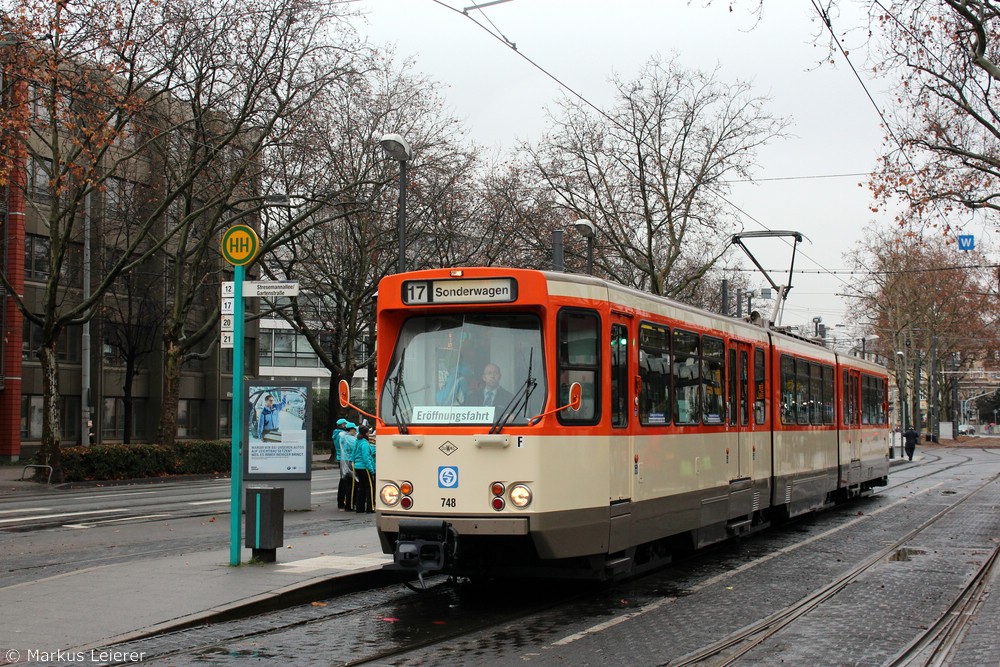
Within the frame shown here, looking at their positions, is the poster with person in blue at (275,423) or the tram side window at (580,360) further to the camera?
the poster with person in blue at (275,423)

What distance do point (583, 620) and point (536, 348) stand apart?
2433 mm

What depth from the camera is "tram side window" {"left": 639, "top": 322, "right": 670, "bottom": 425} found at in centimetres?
1106

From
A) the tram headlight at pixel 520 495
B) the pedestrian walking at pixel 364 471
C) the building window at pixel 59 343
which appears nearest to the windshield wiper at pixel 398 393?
the tram headlight at pixel 520 495

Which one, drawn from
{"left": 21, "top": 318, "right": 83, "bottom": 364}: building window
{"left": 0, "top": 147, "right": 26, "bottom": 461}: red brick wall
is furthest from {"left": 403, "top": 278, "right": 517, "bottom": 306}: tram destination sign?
{"left": 21, "top": 318, "right": 83, "bottom": 364}: building window

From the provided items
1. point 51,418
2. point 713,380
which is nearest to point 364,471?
point 713,380

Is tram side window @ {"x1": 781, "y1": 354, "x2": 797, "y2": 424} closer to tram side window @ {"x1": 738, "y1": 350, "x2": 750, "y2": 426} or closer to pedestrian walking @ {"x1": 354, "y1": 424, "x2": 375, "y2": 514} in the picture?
tram side window @ {"x1": 738, "y1": 350, "x2": 750, "y2": 426}

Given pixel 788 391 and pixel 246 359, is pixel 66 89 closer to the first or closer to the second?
pixel 788 391

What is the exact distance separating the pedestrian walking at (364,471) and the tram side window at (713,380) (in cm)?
793

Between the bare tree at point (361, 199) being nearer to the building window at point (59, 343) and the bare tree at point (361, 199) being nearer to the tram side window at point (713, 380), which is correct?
the building window at point (59, 343)

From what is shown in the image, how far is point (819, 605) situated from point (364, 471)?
442 inches

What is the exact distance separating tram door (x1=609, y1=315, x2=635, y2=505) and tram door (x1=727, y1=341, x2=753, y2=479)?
374cm

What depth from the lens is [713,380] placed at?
43.8 ft

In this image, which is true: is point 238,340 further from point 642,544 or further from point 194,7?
point 194,7

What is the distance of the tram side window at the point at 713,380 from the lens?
512 inches
